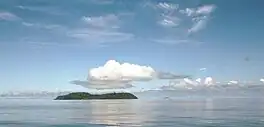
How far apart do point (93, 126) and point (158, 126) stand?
8.80m

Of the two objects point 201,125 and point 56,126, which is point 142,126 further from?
point 56,126

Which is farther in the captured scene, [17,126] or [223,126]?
[17,126]

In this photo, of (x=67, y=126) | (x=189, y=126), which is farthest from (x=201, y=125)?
(x=67, y=126)

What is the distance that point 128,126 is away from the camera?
51.8 m

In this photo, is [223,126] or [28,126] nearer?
[223,126]

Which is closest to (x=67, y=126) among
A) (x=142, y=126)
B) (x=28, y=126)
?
(x=28, y=126)

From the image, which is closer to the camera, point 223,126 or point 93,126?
point 223,126

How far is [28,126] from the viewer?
54.0 metres

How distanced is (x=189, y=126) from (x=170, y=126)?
2689mm

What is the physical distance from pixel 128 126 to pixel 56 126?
10061mm

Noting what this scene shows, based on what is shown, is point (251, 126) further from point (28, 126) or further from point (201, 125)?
point (28, 126)

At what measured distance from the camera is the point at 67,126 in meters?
53.3

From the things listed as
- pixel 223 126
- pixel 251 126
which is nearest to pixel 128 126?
pixel 223 126

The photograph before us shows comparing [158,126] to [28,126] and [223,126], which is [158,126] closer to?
[223,126]
